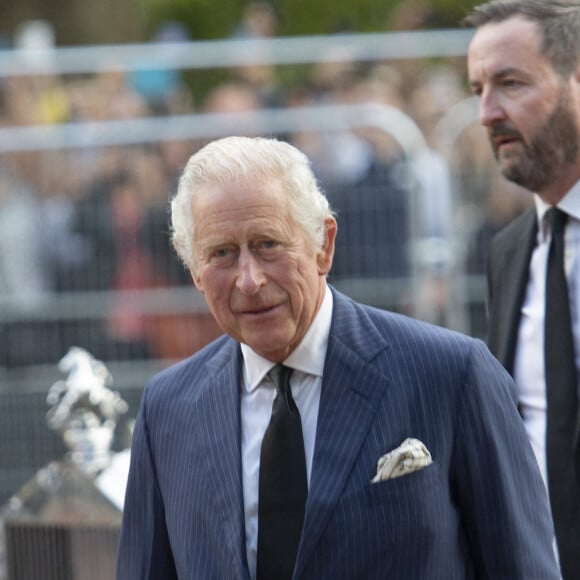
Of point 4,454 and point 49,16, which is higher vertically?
point 49,16

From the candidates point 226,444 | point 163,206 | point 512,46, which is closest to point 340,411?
point 226,444

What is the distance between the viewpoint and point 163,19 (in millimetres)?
19141

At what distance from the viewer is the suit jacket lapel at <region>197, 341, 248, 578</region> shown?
10.5 ft

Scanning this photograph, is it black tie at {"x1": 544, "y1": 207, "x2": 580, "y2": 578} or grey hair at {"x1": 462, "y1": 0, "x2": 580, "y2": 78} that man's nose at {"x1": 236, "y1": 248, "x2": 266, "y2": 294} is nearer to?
black tie at {"x1": 544, "y1": 207, "x2": 580, "y2": 578}

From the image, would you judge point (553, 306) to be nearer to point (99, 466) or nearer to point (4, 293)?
point (99, 466)

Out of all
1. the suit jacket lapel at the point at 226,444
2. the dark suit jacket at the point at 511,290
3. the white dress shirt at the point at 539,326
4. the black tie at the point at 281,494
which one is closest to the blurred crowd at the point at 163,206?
the dark suit jacket at the point at 511,290

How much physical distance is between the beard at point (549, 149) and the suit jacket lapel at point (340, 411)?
1.18 meters

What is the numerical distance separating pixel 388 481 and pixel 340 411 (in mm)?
199

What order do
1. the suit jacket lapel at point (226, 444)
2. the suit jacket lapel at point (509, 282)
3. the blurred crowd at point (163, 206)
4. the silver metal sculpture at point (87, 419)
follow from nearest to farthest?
1. the suit jacket lapel at point (226, 444)
2. the suit jacket lapel at point (509, 282)
3. the silver metal sculpture at point (87, 419)
4. the blurred crowd at point (163, 206)

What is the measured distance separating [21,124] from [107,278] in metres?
1.28

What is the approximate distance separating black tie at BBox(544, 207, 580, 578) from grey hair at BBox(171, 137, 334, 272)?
1195mm

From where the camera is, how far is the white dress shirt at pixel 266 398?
324 cm

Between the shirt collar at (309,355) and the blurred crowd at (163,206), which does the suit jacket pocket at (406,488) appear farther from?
the blurred crowd at (163,206)

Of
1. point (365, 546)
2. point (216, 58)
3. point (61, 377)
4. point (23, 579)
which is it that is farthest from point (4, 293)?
point (365, 546)
